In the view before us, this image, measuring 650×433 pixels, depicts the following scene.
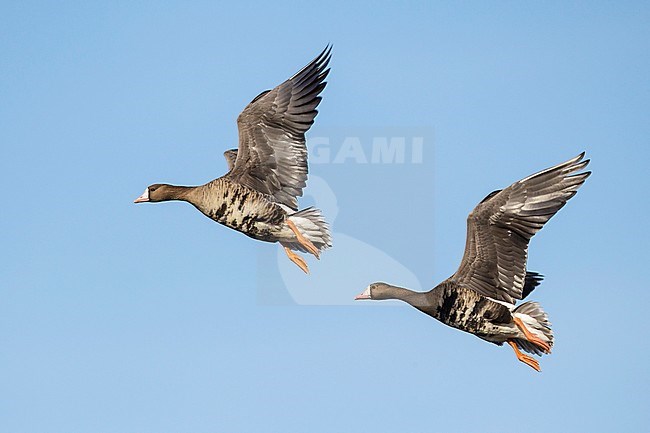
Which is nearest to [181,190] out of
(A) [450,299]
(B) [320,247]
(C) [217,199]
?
(C) [217,199]

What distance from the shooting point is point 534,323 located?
85.6 ft

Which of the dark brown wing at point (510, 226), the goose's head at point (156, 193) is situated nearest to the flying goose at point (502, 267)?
the dark brown wing at point (510, 226)

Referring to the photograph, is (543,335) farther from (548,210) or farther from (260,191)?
(260,191)

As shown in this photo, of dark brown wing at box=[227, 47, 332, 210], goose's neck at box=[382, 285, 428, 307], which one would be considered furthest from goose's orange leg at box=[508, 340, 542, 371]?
dark brown wing at box=[227, 47, 332, 210]

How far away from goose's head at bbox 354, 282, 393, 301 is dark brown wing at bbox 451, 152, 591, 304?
79.8 inches

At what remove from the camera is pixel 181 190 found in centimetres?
2736

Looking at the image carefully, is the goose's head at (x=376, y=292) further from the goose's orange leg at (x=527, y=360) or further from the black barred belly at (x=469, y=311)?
the goose's orange leg at (x=527, y=360)

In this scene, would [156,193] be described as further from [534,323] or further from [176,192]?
[534,323]

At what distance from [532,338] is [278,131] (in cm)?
592

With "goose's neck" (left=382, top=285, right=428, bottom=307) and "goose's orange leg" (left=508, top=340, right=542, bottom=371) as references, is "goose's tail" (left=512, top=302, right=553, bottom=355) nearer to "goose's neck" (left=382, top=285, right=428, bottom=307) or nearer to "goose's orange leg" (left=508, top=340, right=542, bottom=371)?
"goose's orange leg" (left=508, top=340, right=542, bottom=371)

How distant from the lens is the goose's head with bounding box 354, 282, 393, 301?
90.0 ft

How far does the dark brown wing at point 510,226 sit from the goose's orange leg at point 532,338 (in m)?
0.36

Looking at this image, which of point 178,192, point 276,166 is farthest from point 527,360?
point 178,192

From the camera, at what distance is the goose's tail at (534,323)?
26016mm
